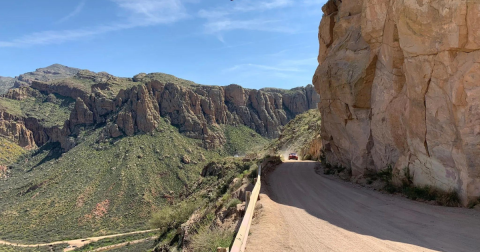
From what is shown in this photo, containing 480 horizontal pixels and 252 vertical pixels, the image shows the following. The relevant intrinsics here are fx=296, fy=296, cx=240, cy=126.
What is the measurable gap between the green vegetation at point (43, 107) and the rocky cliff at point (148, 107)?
638mm

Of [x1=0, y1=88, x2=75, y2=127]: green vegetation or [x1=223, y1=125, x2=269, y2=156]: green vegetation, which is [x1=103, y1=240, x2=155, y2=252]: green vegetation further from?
[x1=0, y1=88, x2=75, y2=127]: green vegetation

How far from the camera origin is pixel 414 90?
12.1 m

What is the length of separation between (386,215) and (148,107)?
91.5 m

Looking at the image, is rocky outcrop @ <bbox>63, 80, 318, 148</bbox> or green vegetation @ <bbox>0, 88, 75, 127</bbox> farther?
green vegetation @ <bbox>0, 88, 75, 127</bbox>

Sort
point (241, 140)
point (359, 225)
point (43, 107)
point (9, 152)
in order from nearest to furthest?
point (359, 225) → point (9, 152) → point (241, 140) → point (43, 107)

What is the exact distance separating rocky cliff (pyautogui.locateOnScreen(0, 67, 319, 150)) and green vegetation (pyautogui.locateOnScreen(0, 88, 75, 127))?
0.64m

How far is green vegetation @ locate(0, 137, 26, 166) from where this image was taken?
9915cm

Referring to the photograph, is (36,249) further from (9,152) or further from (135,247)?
(9,152)

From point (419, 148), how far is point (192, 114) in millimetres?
98018

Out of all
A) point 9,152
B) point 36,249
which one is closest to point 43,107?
point 9,152

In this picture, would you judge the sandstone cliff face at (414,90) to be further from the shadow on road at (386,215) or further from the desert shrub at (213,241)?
the desert shrub at (213,241)

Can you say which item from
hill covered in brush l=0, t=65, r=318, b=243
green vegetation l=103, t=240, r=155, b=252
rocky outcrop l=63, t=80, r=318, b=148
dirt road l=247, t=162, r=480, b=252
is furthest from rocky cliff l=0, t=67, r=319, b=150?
dirt road l=247, t=162, r=480, b=252

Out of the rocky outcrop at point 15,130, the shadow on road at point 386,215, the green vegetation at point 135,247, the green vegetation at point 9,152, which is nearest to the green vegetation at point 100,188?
the green vegetation at point 135,247

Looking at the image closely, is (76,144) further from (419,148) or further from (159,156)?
(419,148)
